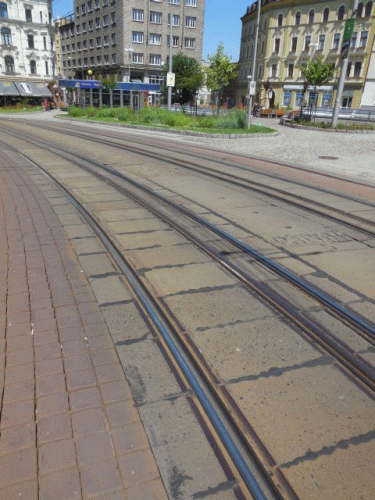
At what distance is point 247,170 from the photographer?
41.5 feet

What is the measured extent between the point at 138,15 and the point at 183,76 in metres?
13.8

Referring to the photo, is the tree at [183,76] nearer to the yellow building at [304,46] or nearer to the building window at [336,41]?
the yellow building at [304,46]

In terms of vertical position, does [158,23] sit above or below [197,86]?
above

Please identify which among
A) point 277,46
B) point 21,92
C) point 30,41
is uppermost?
point 277,46

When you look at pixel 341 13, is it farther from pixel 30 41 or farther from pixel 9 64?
pixel 9 64

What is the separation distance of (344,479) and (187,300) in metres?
2.35

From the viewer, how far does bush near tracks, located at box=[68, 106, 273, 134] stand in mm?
26469

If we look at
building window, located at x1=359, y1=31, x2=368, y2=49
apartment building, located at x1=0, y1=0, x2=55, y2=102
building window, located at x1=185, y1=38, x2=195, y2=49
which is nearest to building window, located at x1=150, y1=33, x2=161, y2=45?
building window, located at x1=185, y1=38, x2=195, y2=49

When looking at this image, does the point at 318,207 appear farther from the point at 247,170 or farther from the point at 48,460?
the point at 48,460

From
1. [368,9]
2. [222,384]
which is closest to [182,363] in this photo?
[222,384]

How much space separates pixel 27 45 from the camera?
63.7m

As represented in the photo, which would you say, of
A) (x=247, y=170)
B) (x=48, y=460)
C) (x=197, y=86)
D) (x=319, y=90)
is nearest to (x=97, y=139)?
(x=247, y=170)

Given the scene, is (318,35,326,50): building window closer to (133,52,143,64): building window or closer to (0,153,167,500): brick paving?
(133,52,143,64): building window

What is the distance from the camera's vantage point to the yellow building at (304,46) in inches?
2192
